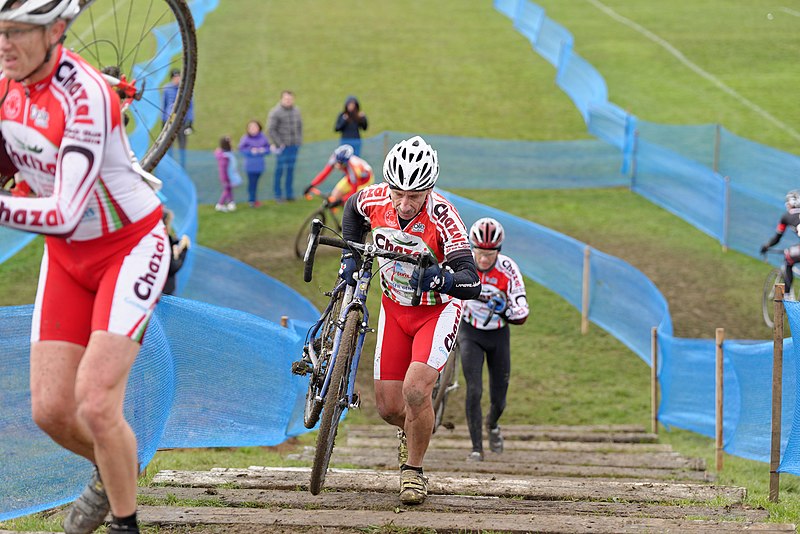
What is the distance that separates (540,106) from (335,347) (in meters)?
26.6

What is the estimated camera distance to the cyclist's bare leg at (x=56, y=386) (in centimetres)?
472

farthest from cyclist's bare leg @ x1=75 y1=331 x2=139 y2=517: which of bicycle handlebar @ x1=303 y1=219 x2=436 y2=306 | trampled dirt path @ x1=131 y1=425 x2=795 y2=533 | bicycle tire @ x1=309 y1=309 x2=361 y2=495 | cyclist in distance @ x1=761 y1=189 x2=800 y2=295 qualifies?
cyclist in distance @ x1=761 y1=189 x2=800 y2=295

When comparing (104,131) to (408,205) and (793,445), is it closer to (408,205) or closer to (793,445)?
(408,205)

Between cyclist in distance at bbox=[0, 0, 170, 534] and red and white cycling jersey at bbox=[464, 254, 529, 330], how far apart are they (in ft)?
17.9

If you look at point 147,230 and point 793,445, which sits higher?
point 147,230

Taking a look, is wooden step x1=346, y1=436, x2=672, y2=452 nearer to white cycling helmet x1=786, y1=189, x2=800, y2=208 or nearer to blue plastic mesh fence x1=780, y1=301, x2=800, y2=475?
blue plastic mesh fence x1=780, y1=301, x2=800, y2=475

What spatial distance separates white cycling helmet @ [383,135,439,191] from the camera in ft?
22.2

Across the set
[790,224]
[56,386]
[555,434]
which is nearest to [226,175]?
[790,224]

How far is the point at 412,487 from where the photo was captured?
6.57 meters

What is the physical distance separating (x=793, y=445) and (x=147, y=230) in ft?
16.4

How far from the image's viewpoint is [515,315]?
9.96 metres

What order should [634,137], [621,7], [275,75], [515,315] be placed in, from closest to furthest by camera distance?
[515,315] → [634,137] → [275,75] → [621,7]

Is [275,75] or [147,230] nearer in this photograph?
[147,230]

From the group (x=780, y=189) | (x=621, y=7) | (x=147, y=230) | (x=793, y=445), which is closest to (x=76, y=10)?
(x=147, y=230)
